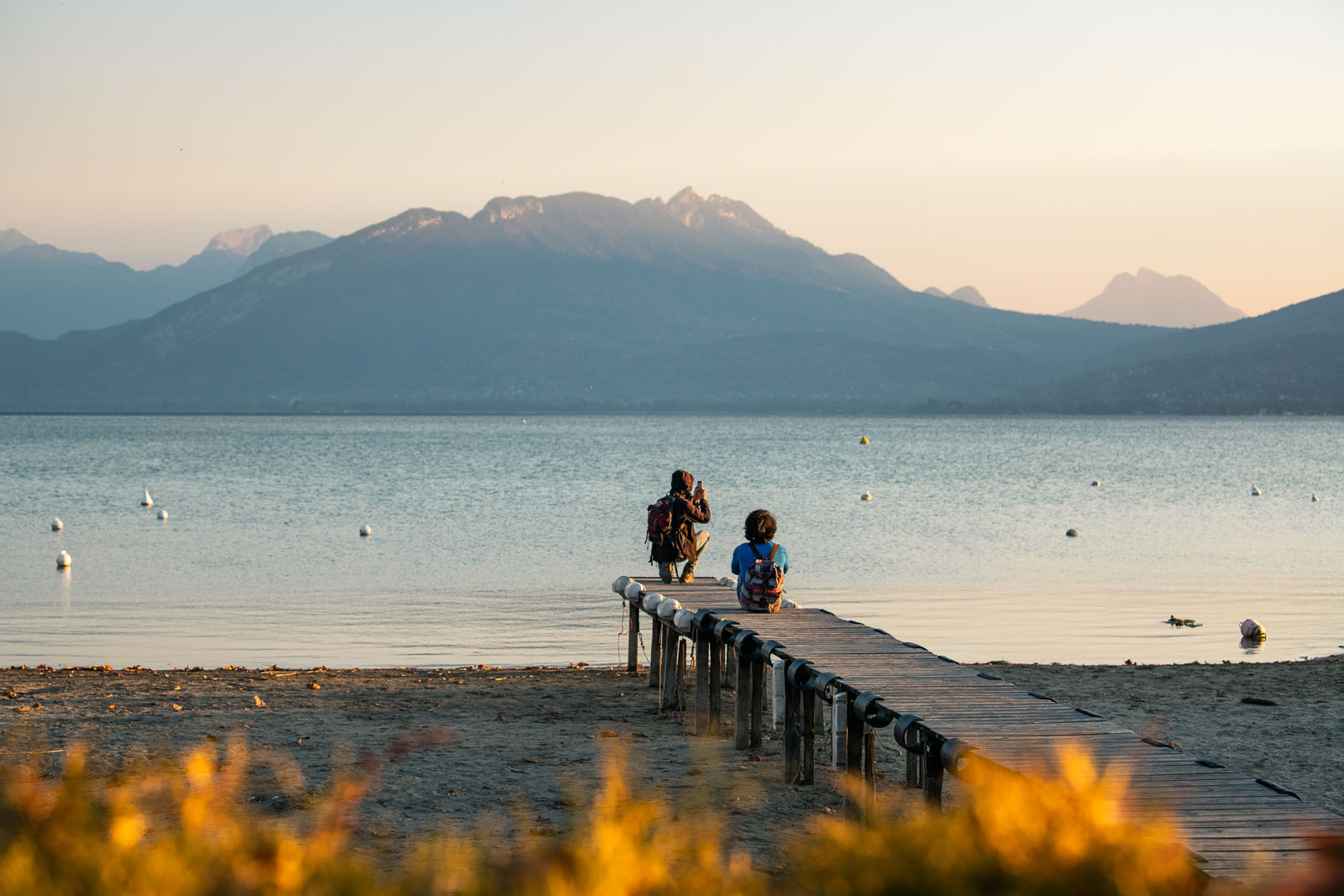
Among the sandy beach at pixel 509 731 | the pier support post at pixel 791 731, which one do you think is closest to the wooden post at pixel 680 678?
the sandy beach at pixel 509 731

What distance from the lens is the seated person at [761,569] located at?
1180 centimetres

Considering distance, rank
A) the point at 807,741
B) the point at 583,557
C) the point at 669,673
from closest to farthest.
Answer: the point at 807,741 → the point at 669,673 → the point at 583,557

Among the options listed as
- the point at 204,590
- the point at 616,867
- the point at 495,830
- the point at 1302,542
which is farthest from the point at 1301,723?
the point at 1302,542

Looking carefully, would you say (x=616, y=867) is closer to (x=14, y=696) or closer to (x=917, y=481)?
(x=14, y=696)

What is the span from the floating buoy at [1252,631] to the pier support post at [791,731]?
1108 centimetres

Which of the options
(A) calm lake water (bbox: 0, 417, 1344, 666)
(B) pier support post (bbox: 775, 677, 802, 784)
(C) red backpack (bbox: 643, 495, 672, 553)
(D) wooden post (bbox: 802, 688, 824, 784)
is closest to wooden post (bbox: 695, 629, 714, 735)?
(B) pier support post (bbox: 775, 677, 802, 784)

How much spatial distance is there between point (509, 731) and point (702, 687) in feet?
5.31

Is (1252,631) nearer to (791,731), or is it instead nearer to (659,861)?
(791,731)

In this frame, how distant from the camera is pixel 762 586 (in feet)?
39.2

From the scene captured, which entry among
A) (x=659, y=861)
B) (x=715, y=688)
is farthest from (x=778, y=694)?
(x=659, y=861)

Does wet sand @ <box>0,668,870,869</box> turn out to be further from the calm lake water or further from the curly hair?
the calm lake water

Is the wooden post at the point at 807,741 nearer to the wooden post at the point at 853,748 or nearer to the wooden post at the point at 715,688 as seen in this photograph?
the wooden post at the point at 853,748

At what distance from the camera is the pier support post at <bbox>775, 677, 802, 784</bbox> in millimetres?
9742

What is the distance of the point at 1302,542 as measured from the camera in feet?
117
